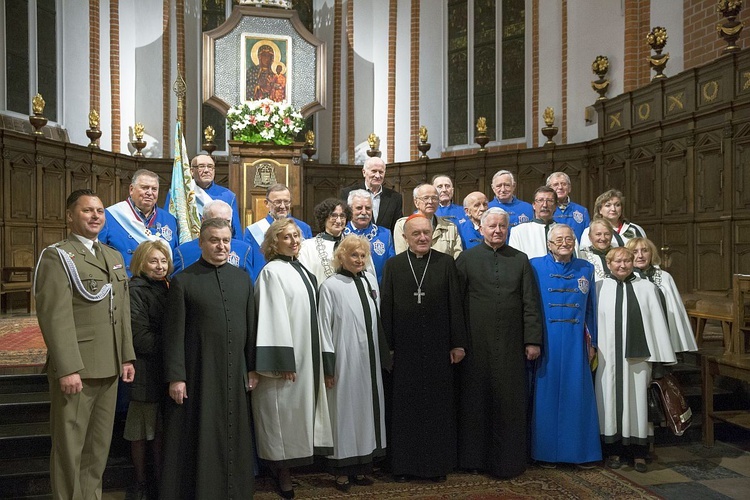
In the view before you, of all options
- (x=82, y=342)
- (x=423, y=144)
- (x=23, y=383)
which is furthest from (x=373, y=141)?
(x=82, y=342)

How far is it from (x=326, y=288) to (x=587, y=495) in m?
2.10

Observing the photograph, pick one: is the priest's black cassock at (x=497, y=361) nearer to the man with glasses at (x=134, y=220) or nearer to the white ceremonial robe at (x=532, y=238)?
the white ceremonial robe at (x=532, y=238)

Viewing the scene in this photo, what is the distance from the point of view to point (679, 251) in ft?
28.3

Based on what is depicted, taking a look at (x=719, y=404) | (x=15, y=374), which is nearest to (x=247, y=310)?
(x=15, y=374)

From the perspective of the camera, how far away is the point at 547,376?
15.5 feet

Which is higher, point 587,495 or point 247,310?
point 247,310

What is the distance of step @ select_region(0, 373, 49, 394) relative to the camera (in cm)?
513

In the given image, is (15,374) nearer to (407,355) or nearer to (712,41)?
(407,355)

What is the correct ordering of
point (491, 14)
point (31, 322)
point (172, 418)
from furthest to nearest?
point (491, 14) → point (31, 322) → point (172, 418)

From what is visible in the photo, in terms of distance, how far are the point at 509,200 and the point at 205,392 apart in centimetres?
333

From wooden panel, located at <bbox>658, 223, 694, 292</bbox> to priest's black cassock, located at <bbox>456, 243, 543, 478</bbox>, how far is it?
4387 mm

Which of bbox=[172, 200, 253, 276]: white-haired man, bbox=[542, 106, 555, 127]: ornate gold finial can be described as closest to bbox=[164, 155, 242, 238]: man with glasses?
bbox=[172, 200, 253, 276]: white-haired man

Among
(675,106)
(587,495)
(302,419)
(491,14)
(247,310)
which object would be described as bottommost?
(587,495)

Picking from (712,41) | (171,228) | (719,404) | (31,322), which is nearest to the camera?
(171,228)
